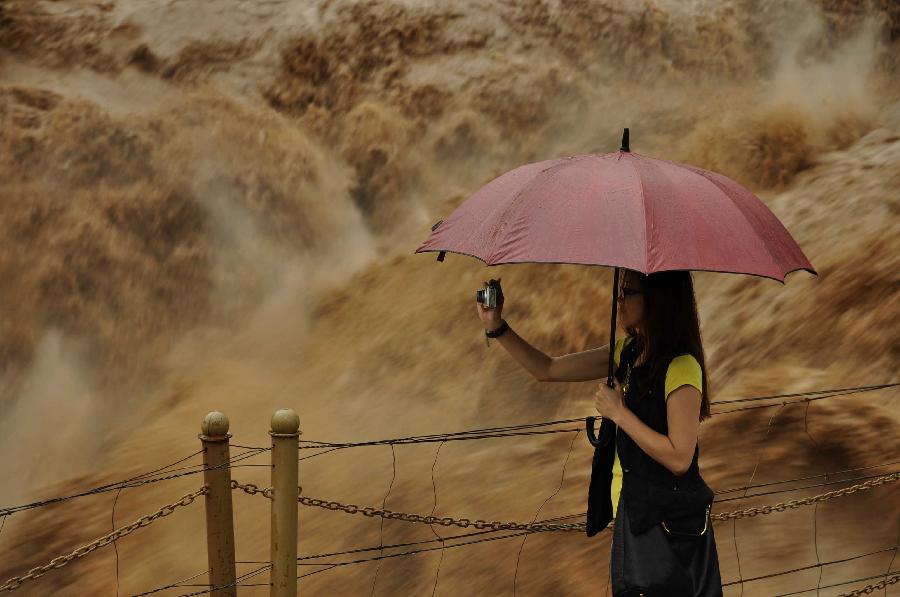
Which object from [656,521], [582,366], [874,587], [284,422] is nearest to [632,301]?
[582,366]

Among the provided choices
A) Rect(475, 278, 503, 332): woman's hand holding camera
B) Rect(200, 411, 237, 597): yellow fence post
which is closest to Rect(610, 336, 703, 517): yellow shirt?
Rect(475, 278, 503, 332): woman's hand holding camera

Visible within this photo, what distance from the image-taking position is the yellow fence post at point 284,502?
348 centimetres

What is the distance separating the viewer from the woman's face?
9.72ft

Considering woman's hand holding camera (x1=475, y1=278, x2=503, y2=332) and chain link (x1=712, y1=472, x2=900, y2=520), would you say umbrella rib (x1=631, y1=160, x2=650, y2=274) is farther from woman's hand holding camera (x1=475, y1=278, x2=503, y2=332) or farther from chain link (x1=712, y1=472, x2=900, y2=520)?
chain link (x1=712, y1=472, x2=900, y2=520)

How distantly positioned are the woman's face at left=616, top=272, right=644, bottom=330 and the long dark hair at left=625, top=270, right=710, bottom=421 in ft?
0.03

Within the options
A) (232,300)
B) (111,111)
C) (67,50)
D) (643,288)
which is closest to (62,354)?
(232,300)

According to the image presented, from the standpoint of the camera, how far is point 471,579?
21.2 ft

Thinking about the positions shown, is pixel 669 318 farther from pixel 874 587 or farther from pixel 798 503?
pixel 874 587

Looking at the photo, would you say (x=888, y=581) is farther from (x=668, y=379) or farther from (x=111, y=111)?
(x=111, y=111)

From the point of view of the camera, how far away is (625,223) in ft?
9.26

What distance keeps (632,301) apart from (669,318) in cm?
11

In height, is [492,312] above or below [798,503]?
above

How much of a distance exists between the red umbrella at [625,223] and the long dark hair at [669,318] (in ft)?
0.40

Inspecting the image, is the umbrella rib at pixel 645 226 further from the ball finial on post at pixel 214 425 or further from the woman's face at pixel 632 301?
the ball finial on post at pixel 214 425
